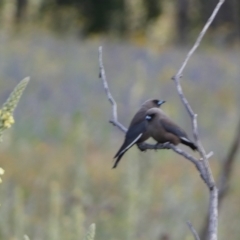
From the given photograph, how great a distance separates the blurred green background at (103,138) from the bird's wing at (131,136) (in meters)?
1.09

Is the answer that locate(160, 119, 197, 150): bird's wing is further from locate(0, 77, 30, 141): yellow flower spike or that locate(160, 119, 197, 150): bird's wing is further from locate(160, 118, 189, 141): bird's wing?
locate(0, 77, 30, 141): yellow flower spike

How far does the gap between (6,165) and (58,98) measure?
14.3 feet

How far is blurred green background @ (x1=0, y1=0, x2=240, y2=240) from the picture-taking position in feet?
14.6

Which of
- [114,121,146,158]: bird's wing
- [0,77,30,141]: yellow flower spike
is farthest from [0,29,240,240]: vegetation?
[0,77,30,141]: yellow flower spike

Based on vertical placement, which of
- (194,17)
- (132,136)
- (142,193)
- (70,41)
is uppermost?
(132,136)

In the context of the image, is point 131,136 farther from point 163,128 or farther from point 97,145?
point 97,145

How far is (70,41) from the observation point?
1727cm

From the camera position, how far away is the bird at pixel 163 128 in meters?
2.25

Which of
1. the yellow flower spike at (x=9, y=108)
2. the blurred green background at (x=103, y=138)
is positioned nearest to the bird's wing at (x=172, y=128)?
the yellow flower spike at (x=9, y=108)

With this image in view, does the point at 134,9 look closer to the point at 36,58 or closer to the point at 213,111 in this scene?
the point at 36,58

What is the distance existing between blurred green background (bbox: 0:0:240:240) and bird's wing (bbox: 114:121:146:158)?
1.09 metres

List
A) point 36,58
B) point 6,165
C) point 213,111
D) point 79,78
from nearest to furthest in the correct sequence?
point 6,165
point 213,111
point 79,78
point 36,58

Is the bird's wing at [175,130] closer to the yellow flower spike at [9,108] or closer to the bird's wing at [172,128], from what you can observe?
the bird's wing at [172,128]

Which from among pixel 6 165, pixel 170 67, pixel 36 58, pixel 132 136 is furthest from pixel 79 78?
pixel 132 136
